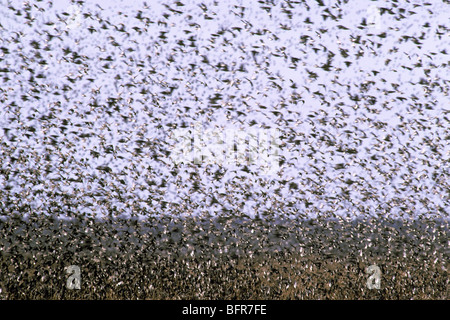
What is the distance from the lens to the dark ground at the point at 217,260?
37.5ft

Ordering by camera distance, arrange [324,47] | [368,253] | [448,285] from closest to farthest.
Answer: [448,285], [324,47], [368,253]

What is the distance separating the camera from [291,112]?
13.6 m

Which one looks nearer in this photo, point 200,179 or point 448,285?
point 448,285

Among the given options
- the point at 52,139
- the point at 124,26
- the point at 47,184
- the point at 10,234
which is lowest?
the point at 10,234

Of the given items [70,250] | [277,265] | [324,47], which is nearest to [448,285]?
[277,265]

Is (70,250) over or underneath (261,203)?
underneath

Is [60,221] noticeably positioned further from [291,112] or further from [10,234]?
[291,112]

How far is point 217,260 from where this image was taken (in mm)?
12977

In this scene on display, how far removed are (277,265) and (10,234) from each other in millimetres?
6372

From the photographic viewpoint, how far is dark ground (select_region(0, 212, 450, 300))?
11.4 metres

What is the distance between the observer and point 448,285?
1231 centimetres

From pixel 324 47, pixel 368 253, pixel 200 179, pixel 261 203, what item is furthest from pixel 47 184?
pixel 368 253

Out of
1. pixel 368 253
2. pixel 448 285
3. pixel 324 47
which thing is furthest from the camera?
pixel 368 253

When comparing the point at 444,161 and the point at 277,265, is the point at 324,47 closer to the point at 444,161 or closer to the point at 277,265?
the point at 444,161
